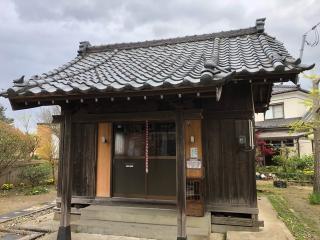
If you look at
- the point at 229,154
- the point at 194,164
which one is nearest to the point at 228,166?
the point at 229,154

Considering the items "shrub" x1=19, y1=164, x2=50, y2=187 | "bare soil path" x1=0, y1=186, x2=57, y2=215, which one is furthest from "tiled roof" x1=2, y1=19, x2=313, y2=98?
"shrub" x1=19, y1=164, x2=50, y2=187

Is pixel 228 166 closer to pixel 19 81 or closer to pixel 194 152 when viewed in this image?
pixel 194 152

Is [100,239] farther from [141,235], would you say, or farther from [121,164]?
[121,164]

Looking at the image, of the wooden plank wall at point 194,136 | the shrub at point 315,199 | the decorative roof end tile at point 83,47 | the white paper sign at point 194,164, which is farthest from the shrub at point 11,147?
the shrub at point 315,199

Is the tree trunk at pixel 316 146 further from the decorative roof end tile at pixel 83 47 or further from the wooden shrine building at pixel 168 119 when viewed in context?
the decorative roof end tile at pixel 83 47

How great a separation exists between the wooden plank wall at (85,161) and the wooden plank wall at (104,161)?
0.13 metres

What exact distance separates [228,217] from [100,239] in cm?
287

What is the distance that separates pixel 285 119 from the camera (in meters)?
25.6

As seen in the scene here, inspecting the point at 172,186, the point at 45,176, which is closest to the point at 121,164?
the point at 172,186

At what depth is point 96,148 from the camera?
7766 millimetres

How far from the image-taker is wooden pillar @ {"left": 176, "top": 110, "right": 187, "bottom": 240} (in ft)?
16.4

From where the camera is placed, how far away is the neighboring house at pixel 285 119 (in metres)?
22.7

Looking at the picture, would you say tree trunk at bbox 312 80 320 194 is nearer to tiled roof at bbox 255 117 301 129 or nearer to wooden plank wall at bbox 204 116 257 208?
wooden plank wall at bbox 204 116 257 208

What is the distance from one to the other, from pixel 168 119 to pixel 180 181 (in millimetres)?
1102
